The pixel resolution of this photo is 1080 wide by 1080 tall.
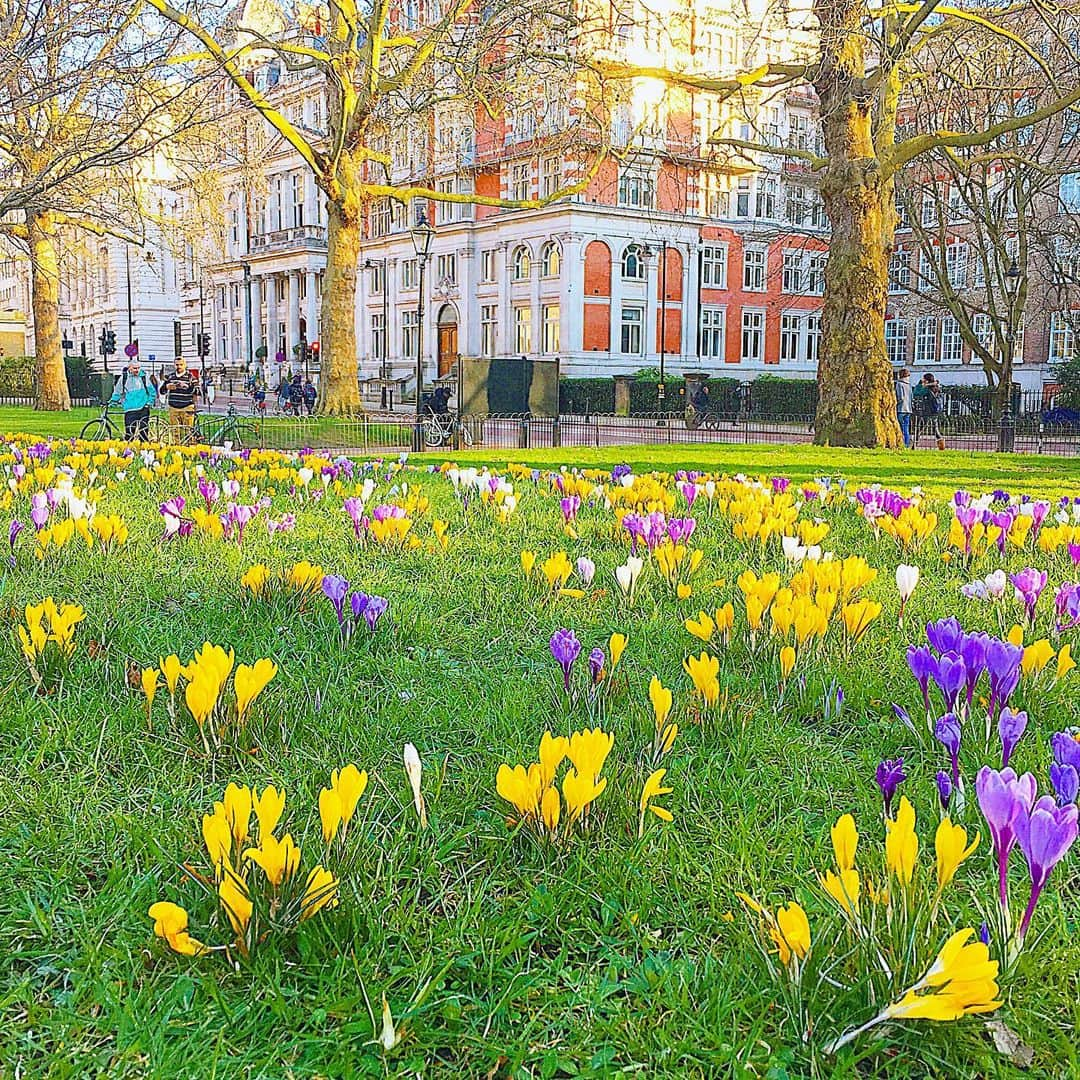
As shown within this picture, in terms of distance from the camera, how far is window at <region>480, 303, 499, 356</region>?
184 feet

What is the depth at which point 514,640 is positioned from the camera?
3604 mm

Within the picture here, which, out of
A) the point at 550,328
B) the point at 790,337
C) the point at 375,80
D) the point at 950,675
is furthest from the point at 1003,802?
the point at 790,337

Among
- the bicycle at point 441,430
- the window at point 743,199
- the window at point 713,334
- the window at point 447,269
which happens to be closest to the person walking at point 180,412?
the bicycle at point 441,430

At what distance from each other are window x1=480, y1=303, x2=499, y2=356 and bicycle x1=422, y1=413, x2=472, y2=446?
36438 millimetres

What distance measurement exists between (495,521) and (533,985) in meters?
4.65

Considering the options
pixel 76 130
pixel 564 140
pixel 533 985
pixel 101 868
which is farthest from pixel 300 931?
pixel 564 140

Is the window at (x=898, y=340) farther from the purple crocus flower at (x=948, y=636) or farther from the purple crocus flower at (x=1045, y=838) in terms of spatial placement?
the purple crocus flower at (x=1045, y=838)

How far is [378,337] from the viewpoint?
63719 millimetres

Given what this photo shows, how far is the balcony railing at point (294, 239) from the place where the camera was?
221 feet

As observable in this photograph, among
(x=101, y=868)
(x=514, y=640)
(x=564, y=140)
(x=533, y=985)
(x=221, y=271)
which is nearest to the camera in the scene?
(x=533, y=985)

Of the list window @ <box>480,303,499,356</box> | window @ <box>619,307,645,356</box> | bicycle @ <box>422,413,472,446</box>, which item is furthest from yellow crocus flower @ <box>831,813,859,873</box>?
window @ <box>480,303,499,356</box>

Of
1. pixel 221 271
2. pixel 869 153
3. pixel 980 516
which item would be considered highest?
pixel 221 271

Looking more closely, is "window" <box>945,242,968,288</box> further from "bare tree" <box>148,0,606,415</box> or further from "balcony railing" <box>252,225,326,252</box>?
"balcony railing" <box>252,225,326,252</box>

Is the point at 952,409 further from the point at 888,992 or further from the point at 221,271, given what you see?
the point at 221,271
